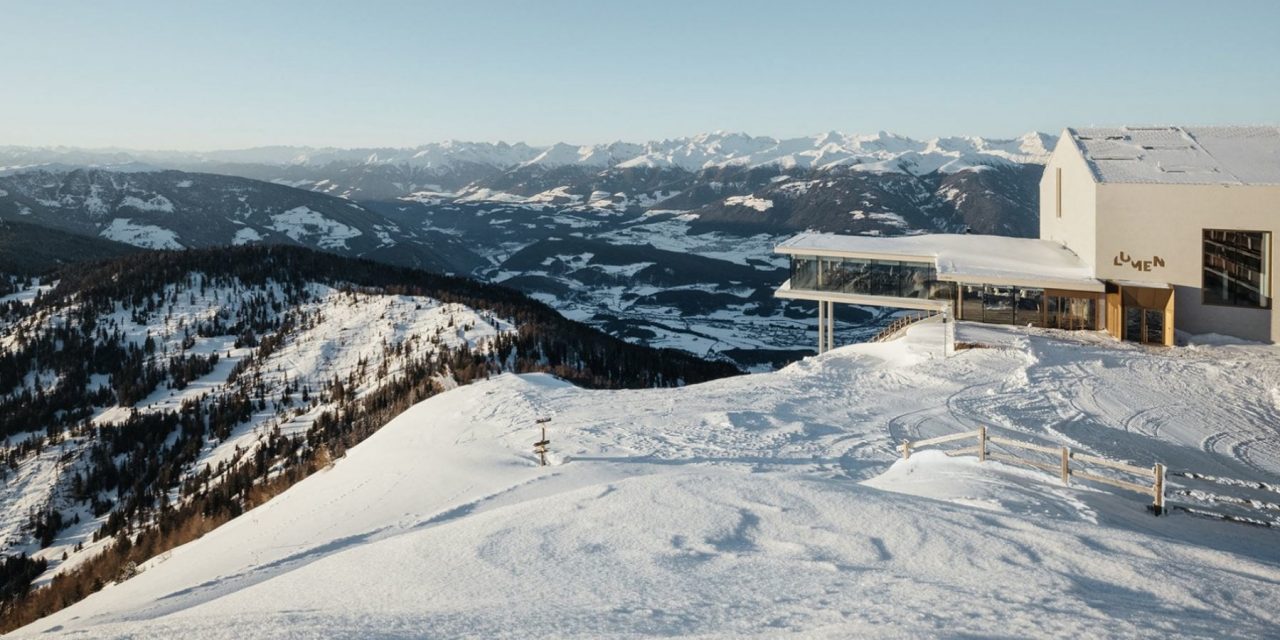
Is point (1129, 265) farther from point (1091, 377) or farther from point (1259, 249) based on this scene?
point (1091, 377)

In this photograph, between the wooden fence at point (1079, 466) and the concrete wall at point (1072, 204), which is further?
the concrete wall at point (1072, 204)

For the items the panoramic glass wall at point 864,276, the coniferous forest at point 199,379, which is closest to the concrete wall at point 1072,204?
the panoramic glass wall at point 864,276

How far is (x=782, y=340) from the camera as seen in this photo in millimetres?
141250

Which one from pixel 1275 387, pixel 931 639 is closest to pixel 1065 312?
pixel 1275 387

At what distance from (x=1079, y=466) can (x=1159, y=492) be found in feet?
11.2

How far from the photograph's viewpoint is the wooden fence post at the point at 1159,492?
14.0 meters

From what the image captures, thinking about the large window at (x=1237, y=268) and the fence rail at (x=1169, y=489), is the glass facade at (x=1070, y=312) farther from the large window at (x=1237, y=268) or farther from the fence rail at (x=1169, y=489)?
the fence rail at (x=1169, y=489)

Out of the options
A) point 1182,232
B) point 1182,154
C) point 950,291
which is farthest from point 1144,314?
point 950,291

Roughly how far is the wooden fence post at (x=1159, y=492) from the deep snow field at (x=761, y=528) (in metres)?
0.31

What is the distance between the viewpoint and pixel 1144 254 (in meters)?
30.5

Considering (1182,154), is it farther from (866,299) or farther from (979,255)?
(866,299)

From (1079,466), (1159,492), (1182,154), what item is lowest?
(1079,466)

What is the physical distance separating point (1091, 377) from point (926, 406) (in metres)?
6.00

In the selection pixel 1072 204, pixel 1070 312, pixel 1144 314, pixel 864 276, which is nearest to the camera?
pixel 1144 314
